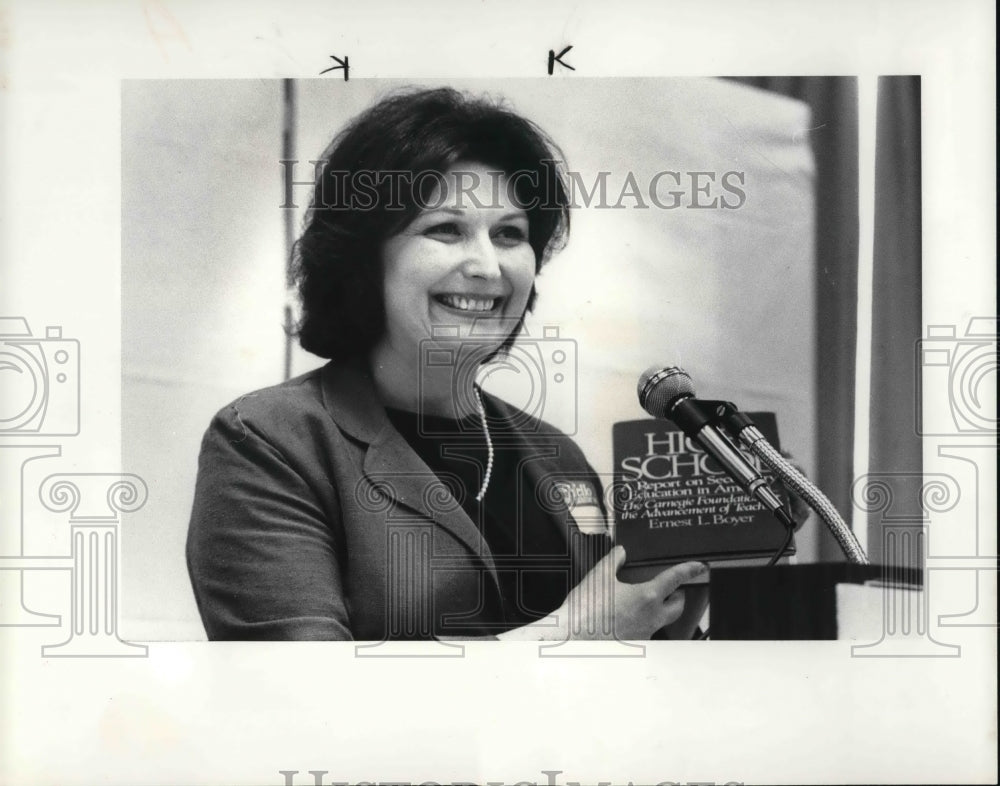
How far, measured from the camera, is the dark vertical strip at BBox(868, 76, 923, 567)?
1.75m

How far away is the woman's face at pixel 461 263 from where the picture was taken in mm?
1727

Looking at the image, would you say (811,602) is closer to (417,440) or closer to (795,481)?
(795,481)

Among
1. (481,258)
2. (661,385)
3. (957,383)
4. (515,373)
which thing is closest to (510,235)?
(481,258)

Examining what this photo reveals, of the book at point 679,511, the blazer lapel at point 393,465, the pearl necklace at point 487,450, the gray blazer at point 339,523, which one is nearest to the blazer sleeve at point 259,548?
the gray blazer at point 339,523

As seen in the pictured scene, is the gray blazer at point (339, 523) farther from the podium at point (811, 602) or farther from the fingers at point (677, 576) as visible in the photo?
the podium at point (811, 602)

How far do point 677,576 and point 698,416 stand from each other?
11.2 inches

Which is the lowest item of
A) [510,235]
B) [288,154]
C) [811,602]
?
[811,602]

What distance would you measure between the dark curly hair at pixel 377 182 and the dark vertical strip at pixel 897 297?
1.92ft

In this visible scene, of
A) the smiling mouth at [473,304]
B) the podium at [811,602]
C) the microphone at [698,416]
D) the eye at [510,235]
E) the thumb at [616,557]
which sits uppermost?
the eye at [510,235]

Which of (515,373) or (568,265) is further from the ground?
(568,265)

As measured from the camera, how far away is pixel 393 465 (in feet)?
5.65

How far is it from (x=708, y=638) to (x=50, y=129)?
1473mm

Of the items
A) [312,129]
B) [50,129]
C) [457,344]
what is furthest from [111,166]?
[457,344]

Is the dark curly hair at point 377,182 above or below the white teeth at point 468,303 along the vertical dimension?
above
